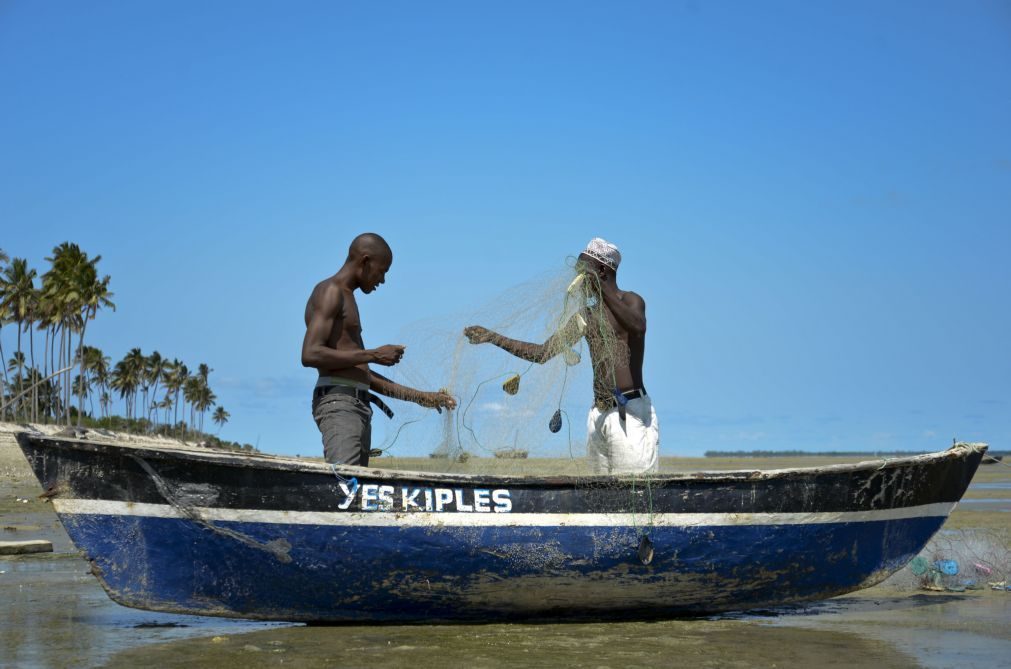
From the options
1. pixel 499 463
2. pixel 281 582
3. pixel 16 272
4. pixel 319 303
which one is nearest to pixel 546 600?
pixel 499 463

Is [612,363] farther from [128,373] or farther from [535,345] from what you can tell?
[128,373]

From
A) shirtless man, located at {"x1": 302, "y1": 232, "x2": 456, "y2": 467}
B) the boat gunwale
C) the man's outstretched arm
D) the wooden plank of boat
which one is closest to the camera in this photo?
the boat gunwale

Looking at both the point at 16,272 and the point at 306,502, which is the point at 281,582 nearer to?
the point at 306,502

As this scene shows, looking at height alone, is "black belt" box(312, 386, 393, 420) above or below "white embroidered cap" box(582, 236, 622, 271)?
below

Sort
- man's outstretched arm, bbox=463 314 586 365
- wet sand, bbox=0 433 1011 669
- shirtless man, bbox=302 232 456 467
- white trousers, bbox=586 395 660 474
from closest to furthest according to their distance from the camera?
wet sand, bbox=0 433 1011 669
shirtless man, bbox=302 232 456 467
white trousers, bbox=586 395 660 474
man's outstretched arm, bbox=463 314 586 365

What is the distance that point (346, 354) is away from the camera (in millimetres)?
6812

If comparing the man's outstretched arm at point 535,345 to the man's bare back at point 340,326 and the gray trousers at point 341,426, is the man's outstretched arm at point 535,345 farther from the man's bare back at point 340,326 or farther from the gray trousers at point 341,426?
the gray trousers at point 341,426

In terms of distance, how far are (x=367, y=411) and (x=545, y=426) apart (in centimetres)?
121

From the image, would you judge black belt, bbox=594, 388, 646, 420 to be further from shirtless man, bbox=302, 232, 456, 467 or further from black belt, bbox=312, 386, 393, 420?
black belt, bbox=312, 386, 393, 420

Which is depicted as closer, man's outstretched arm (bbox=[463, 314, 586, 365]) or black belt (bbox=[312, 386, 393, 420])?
black belt (bbox=[312, 386, 393, 420])

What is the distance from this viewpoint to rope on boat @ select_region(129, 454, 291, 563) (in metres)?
6.34

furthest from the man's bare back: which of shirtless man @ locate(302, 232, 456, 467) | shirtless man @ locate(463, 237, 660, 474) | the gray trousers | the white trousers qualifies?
the white trousers

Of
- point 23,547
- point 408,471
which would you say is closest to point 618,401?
point 408,471

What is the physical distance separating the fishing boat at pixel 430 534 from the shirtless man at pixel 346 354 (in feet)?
1.57
